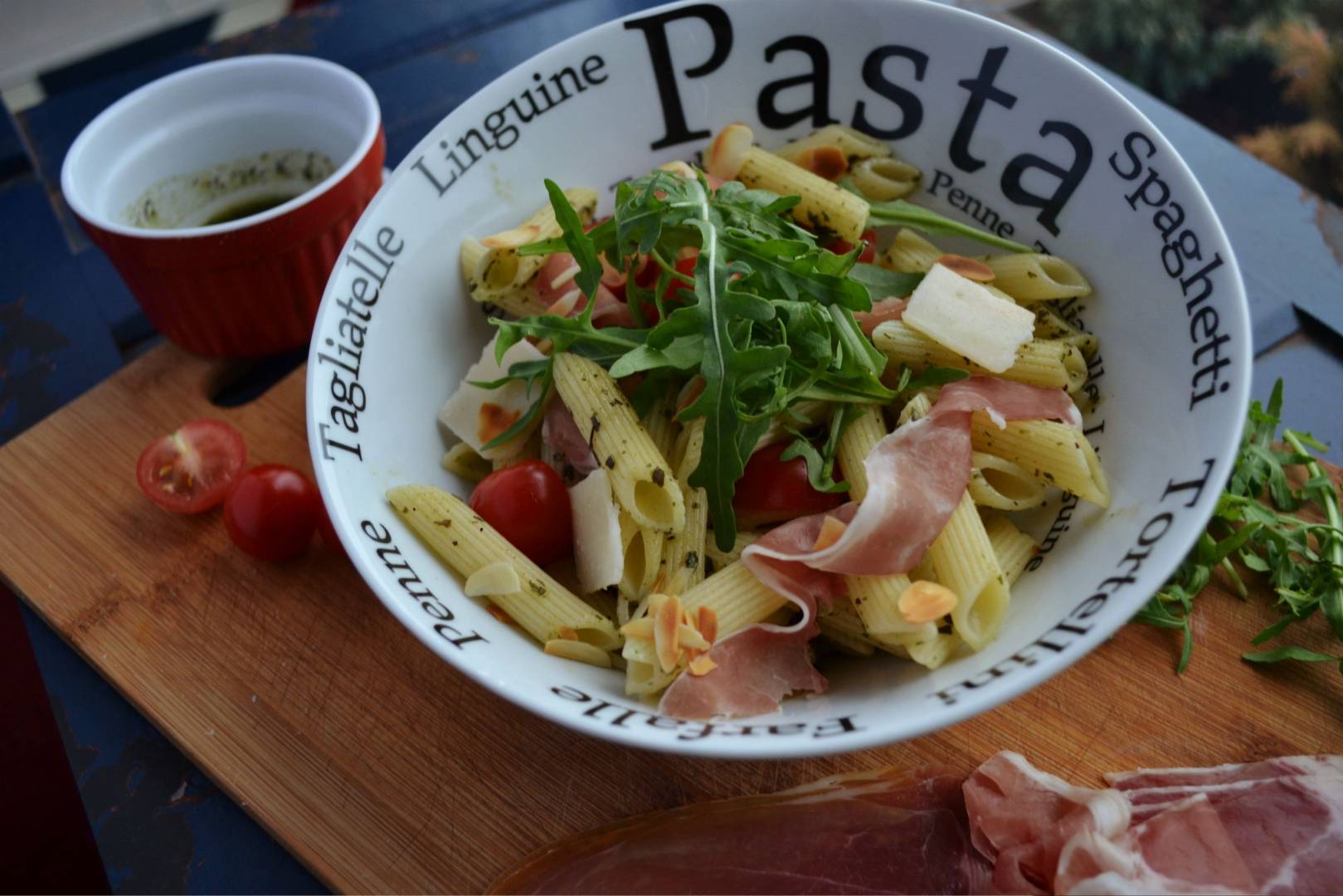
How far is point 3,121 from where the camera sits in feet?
9.46

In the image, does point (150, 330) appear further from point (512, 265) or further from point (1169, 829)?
point (1169, 829)

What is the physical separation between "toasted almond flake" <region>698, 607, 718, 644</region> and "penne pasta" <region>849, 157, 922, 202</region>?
94 cm

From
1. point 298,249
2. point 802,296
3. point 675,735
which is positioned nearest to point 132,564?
point 298,249

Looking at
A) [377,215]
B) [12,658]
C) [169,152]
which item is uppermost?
[377,215]

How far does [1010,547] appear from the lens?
5.41 ft

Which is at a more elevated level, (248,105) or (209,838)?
(248,105)

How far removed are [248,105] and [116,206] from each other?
0.38 meters

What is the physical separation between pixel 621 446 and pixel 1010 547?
64 centimetres

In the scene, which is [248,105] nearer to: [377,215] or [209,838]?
[377,215]

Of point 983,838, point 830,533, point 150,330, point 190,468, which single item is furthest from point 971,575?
point 150,330

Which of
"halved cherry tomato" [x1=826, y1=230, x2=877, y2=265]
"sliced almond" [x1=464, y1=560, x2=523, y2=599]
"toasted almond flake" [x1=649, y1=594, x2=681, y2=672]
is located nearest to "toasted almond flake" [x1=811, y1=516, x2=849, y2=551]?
"toasted almond flake" [x1=649, y1=594, x2=681, y2=672]

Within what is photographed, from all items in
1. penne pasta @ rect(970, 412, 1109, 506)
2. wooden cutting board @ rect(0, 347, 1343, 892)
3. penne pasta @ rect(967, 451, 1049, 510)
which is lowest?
wooden cutting board @ rect(0, 347, 1343, 892)

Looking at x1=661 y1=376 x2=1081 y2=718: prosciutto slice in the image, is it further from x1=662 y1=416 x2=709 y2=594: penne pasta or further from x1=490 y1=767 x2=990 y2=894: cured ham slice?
x1=490 y1=767 x2=990 y2=894: cured ham slice

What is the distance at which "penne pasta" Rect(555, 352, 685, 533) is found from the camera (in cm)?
165
